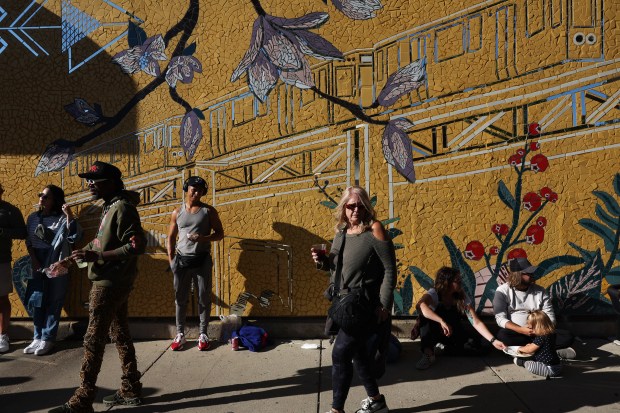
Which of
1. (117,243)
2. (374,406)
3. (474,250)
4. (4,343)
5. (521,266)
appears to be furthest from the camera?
(474,250)

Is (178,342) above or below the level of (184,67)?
below

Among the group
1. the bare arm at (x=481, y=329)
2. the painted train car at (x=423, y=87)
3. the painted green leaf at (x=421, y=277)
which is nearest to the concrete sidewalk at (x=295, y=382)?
the bare arm at (x=481, y=329)

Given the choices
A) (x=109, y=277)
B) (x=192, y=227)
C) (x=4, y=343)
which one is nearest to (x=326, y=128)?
(x=192, y=227)

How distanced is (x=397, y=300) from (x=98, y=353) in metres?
3.26

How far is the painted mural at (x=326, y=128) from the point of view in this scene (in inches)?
244

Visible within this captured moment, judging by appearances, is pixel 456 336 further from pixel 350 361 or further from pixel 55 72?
pixel 55 72

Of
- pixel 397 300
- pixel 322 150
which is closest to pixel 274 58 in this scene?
pixel 322 150

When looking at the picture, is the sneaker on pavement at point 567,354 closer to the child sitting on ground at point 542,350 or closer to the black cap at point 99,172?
the child sitting on ground at point 542,350

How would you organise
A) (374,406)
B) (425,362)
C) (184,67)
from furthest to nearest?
(184,67) → (425,362) → (374,406)

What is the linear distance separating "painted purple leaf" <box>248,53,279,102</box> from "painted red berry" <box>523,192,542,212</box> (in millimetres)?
3009

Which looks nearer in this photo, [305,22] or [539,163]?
[539,163]

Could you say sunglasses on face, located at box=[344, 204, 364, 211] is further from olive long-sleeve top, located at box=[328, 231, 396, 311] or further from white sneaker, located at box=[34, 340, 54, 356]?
white sneaker, located at box=[34, 340, 54, 356]

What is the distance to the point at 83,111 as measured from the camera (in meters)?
6.61

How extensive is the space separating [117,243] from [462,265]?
12.0ft
